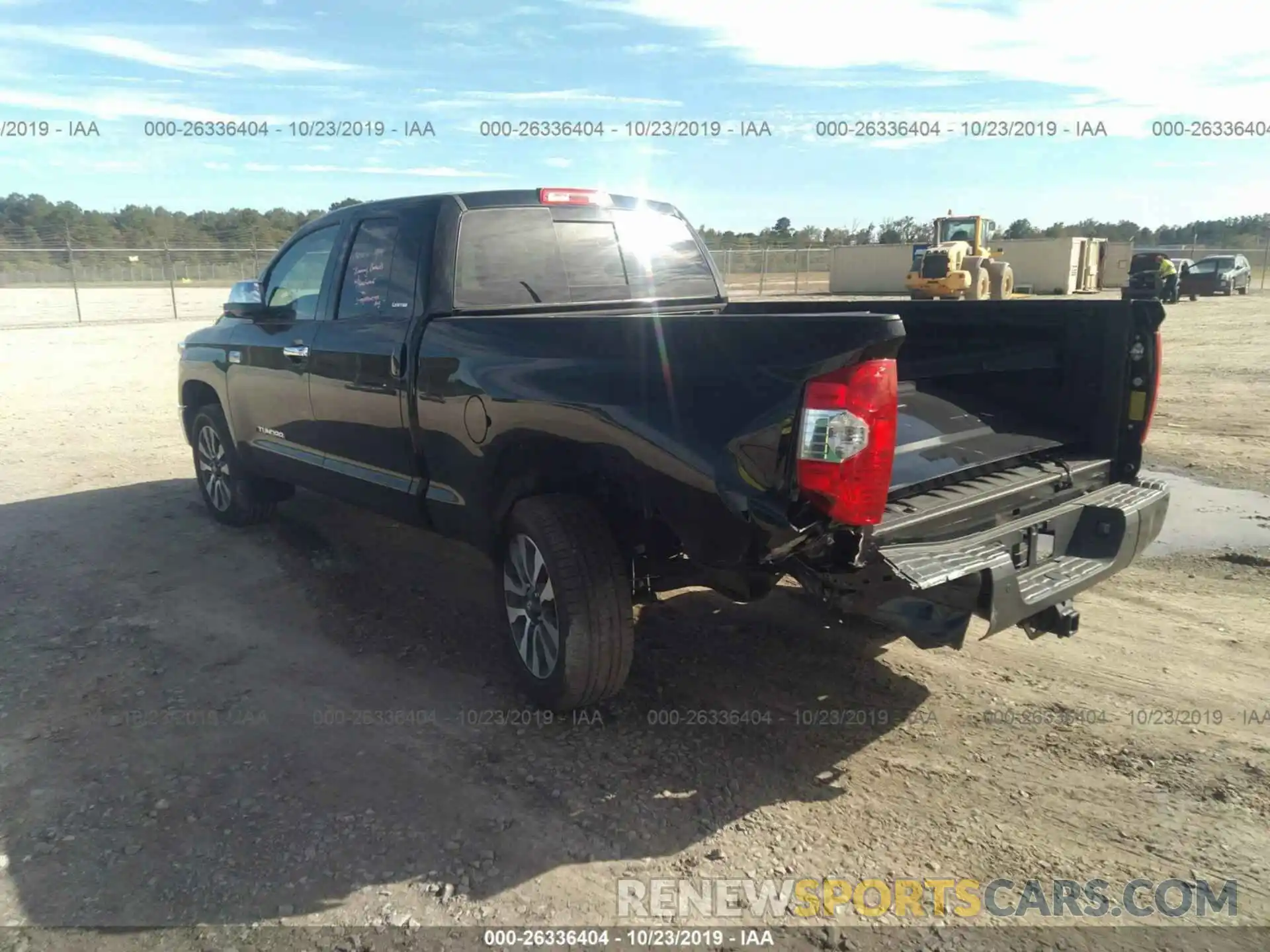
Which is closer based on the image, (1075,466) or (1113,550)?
(1113,550)

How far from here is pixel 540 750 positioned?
11.7 feet

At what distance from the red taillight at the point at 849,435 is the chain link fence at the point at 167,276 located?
29.1 m

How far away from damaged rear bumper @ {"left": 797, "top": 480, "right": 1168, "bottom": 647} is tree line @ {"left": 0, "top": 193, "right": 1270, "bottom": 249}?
4763 centimetres

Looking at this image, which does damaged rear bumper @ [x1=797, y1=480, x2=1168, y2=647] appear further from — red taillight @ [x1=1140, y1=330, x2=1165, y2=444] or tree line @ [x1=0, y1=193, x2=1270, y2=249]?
tree line @ [x1=0, y1=193, x2=1270, y2=249]

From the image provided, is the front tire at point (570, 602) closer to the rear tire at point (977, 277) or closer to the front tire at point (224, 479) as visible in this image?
the front tire at point (224, 479)

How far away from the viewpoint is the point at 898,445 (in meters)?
3.51

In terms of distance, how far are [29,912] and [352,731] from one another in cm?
122

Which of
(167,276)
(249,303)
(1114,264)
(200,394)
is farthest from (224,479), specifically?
(1114,264)

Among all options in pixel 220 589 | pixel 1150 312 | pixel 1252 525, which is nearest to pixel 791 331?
pixel 1150 312

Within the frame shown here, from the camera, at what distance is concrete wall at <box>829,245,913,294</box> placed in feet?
121

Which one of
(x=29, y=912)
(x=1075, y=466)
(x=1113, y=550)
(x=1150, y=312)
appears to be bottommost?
(x=29, y=912)

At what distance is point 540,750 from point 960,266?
25726mm

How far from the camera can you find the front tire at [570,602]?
137 inches

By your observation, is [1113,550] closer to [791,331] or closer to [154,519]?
[791,331]
